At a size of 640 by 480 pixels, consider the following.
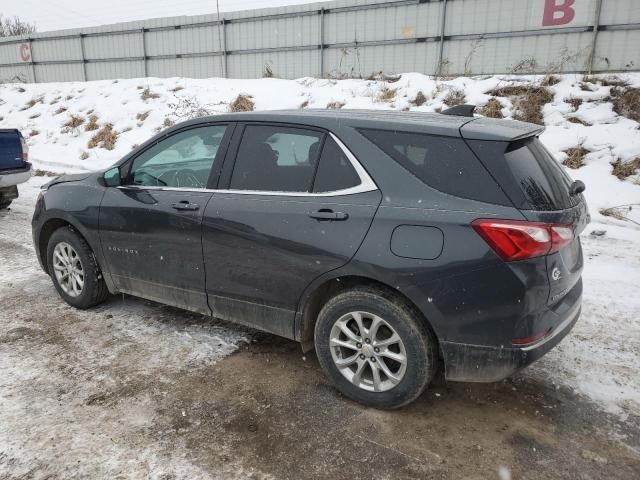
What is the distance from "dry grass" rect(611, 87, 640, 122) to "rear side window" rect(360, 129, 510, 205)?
7760 millimetres

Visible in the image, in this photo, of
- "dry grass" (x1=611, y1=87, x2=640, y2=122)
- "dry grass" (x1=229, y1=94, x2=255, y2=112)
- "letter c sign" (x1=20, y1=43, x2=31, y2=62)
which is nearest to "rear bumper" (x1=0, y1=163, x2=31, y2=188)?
"dry grass" (x1=229, y1=94, x2=255, y2=112)

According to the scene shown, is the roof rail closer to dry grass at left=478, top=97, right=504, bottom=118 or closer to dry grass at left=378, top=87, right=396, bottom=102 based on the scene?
dry grass at left=478, top=97, right=504, bottom=118

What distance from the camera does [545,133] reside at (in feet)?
28.3

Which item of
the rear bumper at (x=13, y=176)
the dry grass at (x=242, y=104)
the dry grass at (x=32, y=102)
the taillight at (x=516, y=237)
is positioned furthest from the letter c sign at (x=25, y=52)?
the taillight at (x=516, y=237)

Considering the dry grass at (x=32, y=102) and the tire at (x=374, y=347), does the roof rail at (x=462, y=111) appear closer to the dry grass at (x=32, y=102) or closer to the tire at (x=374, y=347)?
the tire at (x=374, y=347)

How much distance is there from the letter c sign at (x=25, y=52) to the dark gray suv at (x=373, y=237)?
71.9ft

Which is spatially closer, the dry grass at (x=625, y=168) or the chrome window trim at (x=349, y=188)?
the chrome window trim at (x=349, y=188)

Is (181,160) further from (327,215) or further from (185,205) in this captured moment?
(327,215)

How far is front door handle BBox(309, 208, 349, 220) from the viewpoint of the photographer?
2771 millimetres

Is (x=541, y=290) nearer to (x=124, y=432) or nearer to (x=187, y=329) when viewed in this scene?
(x=124, y=432)

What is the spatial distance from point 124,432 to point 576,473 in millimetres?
2341

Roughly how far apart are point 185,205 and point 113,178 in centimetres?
87

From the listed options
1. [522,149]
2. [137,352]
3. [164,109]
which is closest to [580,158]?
[522,149]

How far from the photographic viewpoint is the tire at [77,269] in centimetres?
412
